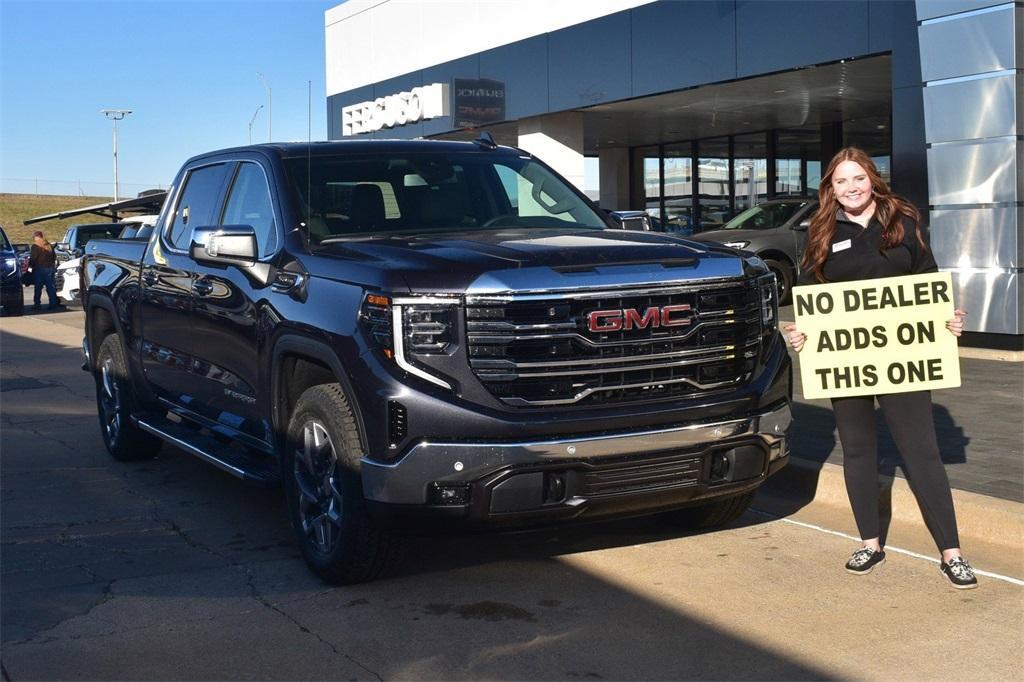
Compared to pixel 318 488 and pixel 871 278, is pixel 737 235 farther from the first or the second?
pixel 318 488

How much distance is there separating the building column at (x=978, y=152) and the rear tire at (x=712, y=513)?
25.1 feet

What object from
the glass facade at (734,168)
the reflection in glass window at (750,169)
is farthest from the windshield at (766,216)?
the reflection in glass window at (750,169)

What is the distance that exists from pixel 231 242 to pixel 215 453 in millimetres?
1345

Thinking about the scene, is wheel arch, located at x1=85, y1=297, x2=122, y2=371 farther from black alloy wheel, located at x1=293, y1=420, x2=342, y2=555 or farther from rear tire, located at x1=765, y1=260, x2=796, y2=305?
rear tire, located at x1=765, y1=260, x2=796, y2=305

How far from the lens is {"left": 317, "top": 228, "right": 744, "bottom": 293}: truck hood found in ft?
16.4

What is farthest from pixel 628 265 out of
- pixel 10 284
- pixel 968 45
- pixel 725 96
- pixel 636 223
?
pixel 10 284

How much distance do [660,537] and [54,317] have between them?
74.1 feet

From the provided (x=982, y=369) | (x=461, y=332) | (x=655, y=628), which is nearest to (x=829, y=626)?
(x=655, y=628)

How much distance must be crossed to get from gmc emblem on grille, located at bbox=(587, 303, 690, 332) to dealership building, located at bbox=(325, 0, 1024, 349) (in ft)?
28.7

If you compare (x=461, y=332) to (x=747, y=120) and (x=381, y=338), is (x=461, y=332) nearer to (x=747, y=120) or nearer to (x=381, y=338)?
(x=381, y=338)

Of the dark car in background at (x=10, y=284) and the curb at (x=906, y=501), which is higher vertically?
the dark car in background at (x=10, y=284)

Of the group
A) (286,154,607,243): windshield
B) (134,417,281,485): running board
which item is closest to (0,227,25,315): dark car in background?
(134,417,281,485): running board

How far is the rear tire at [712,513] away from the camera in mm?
6195

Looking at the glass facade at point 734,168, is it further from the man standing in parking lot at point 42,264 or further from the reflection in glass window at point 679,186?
the man standing in parking lot at point 42,264
